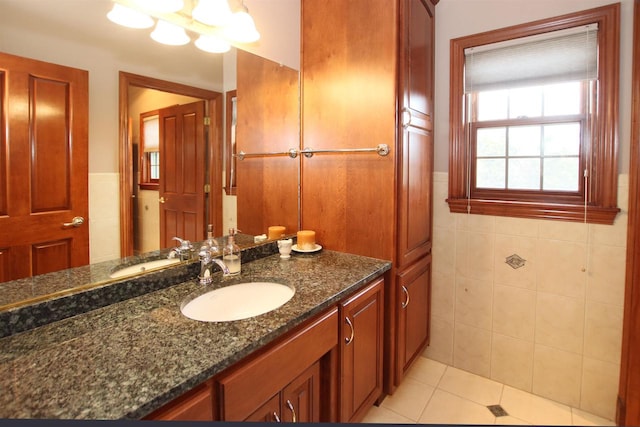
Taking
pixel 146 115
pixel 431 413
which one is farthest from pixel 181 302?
pixel 431 413

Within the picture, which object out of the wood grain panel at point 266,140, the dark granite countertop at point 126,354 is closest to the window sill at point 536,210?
the wood grain panel at point 266,140

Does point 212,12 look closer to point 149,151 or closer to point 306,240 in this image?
point 149,151

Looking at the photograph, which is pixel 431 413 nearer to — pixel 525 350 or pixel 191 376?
pixel 525 350

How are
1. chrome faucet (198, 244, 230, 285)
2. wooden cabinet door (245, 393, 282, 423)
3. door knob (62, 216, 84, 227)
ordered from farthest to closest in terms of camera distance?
chrome faucet (198, 244, 230, 285) < door knob (62, 216, 84, 227) < wooden cabinet door (245, 393, 282, 423)

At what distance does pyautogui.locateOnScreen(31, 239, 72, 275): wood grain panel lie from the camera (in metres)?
1.03

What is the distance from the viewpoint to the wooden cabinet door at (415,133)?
1.68m

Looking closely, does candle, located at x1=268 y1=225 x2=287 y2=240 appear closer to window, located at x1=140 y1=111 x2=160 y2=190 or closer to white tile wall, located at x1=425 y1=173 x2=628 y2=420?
window, located at x1=140 y1=111 x2=160 y2=190

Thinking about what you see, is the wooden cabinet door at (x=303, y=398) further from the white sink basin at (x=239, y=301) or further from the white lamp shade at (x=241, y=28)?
the white lamp shade at (x=241, y=28)

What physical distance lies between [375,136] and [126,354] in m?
1.33

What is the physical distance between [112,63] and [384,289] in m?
1.42

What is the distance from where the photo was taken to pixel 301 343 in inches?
43.9

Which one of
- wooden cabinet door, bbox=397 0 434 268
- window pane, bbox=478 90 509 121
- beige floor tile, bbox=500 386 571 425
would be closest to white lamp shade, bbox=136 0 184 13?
wooden cabinet door, bbox=397 0 434 268

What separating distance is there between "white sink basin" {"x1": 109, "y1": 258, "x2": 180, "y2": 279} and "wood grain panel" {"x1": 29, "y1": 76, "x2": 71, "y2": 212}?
0.87 ft

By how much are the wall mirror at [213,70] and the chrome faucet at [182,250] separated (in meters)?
0.12
